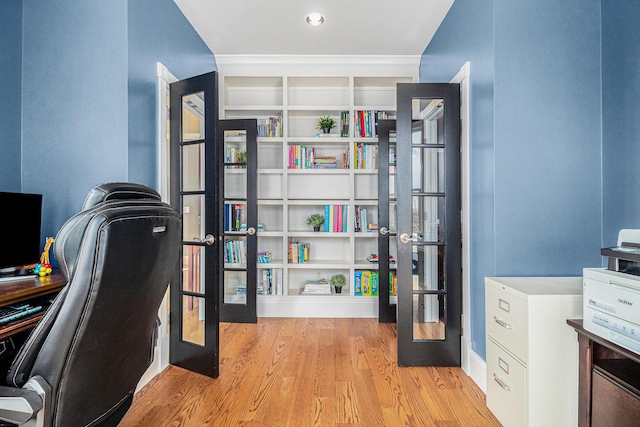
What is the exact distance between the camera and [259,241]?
4.23 m

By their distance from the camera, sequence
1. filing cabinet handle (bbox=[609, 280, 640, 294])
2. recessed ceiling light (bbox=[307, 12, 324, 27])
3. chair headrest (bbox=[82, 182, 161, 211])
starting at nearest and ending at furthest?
chair headrest (bbox=[82, 182, 161, 211]) → filing cabinet handle (bbox=[609, 280, 640, 294]) → recessed ceiling light (bbox=[307, 12, 324, 27])

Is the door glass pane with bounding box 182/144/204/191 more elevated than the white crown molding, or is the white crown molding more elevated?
the white crown molding

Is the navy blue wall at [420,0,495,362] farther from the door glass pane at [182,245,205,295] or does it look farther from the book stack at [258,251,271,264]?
the book stack at [258,251,271,264]

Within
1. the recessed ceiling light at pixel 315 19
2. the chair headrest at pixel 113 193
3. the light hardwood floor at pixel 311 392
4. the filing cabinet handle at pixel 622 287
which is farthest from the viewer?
the recessed ceiling light at pixel 315 19

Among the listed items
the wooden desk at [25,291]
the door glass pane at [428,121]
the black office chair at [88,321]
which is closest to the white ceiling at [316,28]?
the door glass pane at [428,121]

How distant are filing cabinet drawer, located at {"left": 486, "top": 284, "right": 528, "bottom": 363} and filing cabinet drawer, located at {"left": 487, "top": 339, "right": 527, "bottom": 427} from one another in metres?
0.06

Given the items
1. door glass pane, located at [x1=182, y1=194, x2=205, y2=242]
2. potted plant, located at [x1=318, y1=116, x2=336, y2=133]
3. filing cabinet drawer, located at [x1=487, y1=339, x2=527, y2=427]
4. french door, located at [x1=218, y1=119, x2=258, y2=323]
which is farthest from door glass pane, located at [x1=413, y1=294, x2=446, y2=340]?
potted plant, located at [x1=318, y1=116, x2=336, y2=133]

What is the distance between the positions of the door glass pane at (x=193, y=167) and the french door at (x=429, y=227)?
144cm

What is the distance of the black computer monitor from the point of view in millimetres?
1860

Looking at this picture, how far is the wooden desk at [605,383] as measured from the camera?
4.29 feet

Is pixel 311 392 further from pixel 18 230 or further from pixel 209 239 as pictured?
pixel 18 230

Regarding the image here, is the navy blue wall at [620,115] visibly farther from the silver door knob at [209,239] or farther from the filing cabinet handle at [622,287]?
the silver door knob at [209,239]

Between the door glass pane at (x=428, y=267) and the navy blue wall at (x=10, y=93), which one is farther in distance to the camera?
the door glass pane at (x=428, y=267)

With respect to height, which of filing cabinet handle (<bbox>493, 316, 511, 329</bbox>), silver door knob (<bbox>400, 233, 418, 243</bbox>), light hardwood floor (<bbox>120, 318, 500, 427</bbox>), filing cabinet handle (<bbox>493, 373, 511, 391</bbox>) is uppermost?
silver door knob (<bbox>400, 233, 418, 243</bbox>)
